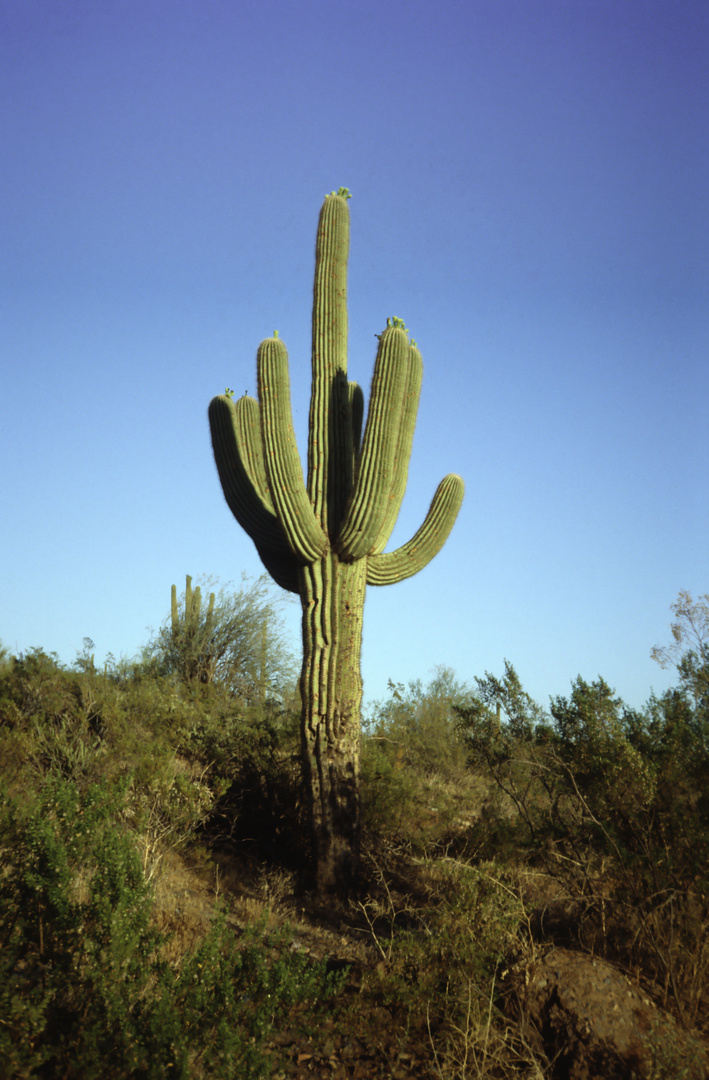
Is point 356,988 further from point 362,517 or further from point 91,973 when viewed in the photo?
point 362,517

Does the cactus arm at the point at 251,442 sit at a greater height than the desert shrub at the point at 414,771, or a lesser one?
greater

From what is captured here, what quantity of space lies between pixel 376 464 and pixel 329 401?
41.9 inches

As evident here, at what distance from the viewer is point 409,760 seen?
1274 centimetres

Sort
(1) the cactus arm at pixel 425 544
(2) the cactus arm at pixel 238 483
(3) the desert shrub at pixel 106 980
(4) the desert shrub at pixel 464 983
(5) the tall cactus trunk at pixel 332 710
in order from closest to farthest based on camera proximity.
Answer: (3) the desert shrub at pixel 106 980 < (4) the desert shrub at pixel 464 983 < (5) the tall cactus trunk at pixel 332 710 < (1) the cactus arm at pixel 425 544 < (2) the cactus arm at pixel 238 483

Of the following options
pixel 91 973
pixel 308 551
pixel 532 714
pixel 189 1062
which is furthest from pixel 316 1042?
pixel 308 551

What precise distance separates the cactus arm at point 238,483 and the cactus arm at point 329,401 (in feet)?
2.19

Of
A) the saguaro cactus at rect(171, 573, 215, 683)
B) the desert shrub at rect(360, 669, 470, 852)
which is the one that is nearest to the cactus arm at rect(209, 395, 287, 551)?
the desert shrub at rect(360, 669, 470, 852)

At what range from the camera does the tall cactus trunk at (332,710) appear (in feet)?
23.1

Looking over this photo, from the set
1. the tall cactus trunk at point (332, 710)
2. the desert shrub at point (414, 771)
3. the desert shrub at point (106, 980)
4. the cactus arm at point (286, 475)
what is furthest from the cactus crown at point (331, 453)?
the desert shrub at point (106, 980)

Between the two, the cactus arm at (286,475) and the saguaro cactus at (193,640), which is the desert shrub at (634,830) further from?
the saguaro cactus at (193,640)

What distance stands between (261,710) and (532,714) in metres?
5.45

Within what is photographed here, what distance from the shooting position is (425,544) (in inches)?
332

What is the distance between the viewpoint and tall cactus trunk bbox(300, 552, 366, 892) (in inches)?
277

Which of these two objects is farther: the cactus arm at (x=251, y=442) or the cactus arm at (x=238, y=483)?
the cactus arm at (x=251, y=442)
